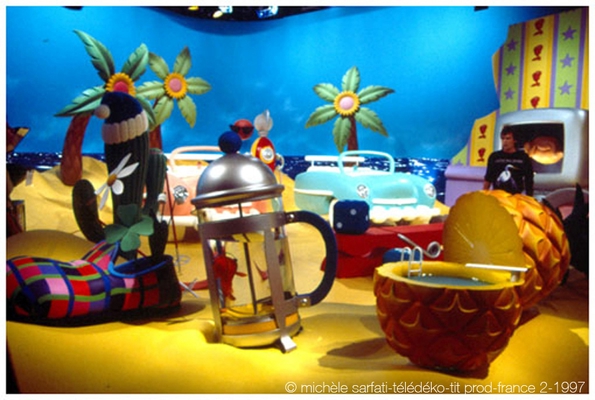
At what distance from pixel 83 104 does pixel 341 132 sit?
165 cm

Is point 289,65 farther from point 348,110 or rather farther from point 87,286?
point 87,286

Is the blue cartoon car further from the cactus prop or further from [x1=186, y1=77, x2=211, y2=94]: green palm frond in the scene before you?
the cactus prop

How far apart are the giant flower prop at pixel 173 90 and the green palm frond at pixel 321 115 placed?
0.67 meters

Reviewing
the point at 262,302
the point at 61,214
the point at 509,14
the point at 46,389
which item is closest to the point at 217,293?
the point at 262,302

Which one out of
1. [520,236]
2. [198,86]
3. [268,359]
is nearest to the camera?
[268,359]

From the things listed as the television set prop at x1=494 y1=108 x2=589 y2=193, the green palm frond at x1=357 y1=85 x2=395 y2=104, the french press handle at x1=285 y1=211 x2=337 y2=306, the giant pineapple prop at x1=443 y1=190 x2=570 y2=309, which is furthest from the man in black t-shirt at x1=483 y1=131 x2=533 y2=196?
the green palm frond at x1=357 y1=85 x2=395 y2=104

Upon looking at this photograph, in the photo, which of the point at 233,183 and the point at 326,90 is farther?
the point at 326,90

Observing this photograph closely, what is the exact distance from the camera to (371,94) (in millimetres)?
2715

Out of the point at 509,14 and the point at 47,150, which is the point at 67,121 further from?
the point at 509,14

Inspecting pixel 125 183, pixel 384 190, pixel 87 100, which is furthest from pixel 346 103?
pixel 125 183

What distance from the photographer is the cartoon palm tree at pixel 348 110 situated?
2711 mm

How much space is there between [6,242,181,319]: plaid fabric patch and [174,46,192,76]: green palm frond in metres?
0.98

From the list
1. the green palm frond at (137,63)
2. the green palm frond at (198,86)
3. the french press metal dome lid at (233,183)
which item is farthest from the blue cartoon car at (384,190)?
the french press metal dome lid at (233,183)

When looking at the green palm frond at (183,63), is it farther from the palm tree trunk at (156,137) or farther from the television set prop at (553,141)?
the television set prop at (553,141)
